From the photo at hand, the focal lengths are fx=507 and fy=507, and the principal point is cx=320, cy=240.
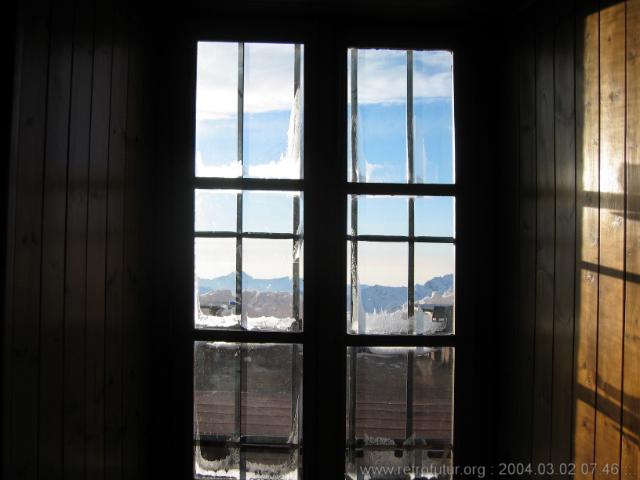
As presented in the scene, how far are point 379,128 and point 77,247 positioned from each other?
1277 mm

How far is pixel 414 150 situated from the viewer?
213 centimetres

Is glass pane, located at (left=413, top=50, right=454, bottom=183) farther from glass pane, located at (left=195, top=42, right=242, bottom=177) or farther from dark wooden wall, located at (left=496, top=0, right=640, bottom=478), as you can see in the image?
glass pane, located at (left=195, top=42, right=242, bottom=177)

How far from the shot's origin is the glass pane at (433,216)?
7.00ft

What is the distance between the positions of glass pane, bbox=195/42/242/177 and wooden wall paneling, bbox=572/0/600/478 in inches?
50.6

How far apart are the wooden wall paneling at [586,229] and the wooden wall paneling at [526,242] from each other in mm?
297

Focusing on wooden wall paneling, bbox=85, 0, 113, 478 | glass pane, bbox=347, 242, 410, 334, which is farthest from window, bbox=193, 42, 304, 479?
wooden wall paneling, bbox=85, 0, 113, 478

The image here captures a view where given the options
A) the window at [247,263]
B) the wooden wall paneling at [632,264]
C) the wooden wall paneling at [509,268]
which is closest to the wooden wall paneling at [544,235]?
the wooden wall paneling at [509,268]

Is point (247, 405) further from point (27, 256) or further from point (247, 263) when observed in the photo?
point (27, 256)

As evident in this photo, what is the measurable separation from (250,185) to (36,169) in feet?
3.29

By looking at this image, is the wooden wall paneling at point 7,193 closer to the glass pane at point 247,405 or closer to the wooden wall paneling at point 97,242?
the wooden wall paneling at point 97,242

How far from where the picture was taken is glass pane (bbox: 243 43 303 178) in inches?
83.5

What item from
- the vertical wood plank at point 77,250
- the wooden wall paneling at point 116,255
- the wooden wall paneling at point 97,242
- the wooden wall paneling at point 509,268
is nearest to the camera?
the vertical wood plank at point 77,250

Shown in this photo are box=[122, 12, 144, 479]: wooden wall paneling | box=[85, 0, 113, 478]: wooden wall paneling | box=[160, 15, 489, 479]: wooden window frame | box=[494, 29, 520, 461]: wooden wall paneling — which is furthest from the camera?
box=[160, 15, 489, 479]: wooden window frame

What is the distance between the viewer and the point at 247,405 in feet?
6.96
